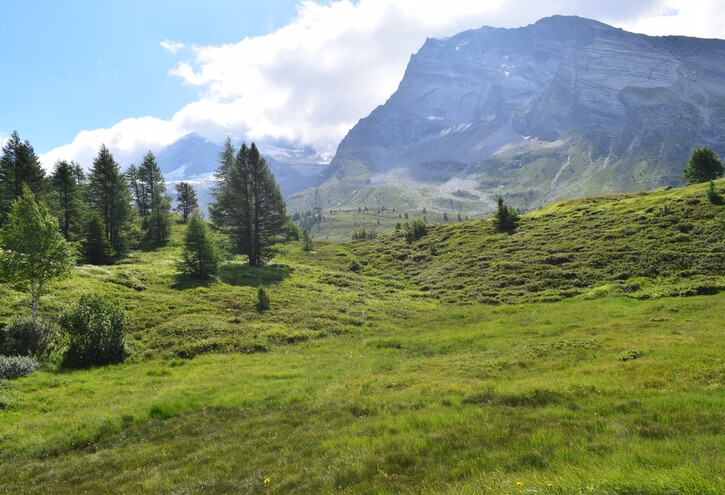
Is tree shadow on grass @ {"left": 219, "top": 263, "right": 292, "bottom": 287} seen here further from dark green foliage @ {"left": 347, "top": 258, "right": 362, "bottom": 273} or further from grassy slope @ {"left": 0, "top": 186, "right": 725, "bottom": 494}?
dark green foliage @ {"left": 347, "top": 258, "right": 362, "bottom": 273}

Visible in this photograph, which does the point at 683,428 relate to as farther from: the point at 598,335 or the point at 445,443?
the point at 598,335

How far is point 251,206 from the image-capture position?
6200cm

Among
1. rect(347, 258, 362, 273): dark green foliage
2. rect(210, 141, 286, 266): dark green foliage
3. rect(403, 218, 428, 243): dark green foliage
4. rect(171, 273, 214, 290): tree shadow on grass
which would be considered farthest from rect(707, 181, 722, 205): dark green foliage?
rect(171, 273, 214, 290): tree shadow on grass

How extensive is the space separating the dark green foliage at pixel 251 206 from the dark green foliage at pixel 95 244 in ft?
60.3

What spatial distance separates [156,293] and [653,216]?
67.1 metres

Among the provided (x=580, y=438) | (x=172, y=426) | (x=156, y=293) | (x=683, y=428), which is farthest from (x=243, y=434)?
(x=156, y=293)

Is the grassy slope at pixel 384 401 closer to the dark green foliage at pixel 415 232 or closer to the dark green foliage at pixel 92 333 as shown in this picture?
the dark green foliage at pixel 92 333

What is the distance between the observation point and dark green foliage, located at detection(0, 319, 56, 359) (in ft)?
73.3

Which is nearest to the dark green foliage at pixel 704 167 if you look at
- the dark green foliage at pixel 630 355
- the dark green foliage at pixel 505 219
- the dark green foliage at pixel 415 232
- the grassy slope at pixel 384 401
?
the dark green foliage at pixel 505 219

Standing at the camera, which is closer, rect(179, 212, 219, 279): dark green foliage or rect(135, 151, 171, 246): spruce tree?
rect(179, 212, 219, 279): dark green foliage

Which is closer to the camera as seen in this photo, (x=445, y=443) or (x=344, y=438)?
(x=445, y=443)

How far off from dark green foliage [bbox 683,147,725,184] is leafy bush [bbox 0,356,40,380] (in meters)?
111

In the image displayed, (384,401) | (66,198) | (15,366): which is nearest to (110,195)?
(66,198)

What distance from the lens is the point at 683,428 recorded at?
320 inches
